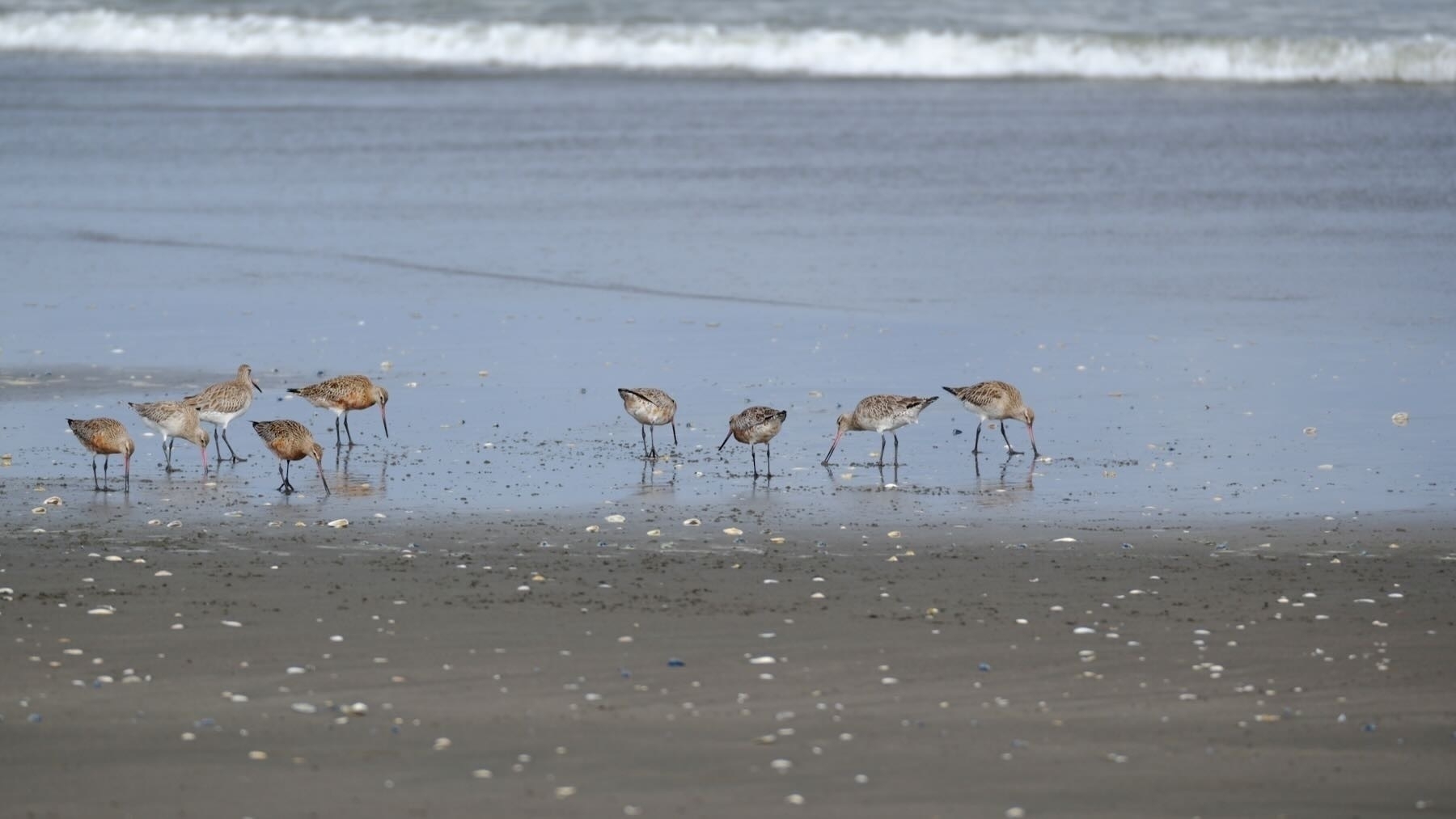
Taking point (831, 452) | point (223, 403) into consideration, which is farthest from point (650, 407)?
point (223, 403)

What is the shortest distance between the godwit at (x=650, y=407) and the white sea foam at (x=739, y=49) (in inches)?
A: 1267

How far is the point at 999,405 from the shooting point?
42.5 feet

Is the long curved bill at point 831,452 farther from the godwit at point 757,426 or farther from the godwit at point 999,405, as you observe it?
the godwit at point 999,405

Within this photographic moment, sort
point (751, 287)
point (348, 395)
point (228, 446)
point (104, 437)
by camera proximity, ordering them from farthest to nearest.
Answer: point (751, 287), point (348, 395), point (228, 446), point (104, 437)

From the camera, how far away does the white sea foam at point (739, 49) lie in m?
43.7

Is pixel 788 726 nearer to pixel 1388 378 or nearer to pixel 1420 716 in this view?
pixel 1420 716

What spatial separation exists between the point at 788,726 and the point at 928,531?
3.25 metres

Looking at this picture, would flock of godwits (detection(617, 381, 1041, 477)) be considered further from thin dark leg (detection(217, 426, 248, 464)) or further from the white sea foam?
the white sea foam

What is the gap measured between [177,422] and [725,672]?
553 centimetres

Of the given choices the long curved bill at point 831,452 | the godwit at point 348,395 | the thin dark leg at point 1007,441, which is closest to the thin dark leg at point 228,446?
the godwit at point 348,395

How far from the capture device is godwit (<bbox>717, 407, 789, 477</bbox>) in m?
12.3

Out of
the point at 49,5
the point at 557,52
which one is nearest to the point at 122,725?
the point at 557,52

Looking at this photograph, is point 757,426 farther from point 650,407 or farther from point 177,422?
point 177,422

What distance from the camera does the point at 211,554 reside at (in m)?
10.1
